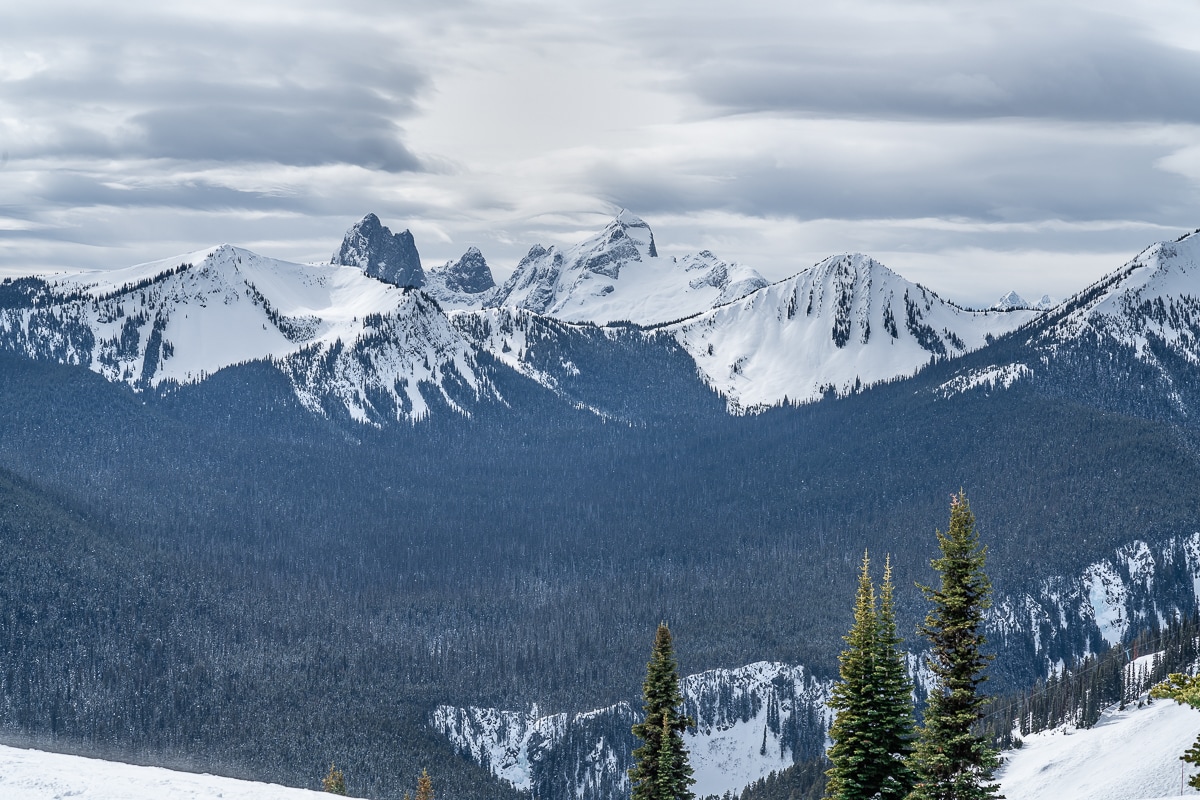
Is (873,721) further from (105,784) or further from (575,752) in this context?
(575,752)

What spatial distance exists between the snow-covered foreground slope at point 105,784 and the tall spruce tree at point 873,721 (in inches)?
815

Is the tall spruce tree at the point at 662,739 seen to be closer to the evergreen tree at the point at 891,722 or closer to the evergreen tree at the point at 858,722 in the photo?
the evergreen tree at the point at 858,722

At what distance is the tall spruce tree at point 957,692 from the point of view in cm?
4006

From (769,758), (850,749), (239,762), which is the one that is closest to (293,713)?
(239,762)

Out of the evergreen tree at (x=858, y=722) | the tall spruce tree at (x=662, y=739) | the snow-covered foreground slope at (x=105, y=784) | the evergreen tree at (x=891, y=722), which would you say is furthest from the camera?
the tall spruce tree at (x=662, y=739)

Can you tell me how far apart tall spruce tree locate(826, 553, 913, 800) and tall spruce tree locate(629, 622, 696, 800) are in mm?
10560

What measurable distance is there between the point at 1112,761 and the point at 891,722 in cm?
5424

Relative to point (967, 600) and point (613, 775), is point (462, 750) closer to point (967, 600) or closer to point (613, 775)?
point (613, 775)

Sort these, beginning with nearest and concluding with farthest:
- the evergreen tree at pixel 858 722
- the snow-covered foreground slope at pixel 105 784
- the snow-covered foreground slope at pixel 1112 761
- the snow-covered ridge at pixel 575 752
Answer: the snow-covered foreground slope at pixel 105 784, the evergreen tree at pixel 858 722, the snow-covered foreground slope at pixel 1112 761, the snow-covered ridge at pixel 575 752

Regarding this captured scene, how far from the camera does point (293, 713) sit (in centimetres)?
18912

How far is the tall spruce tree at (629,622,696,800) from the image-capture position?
180 feet

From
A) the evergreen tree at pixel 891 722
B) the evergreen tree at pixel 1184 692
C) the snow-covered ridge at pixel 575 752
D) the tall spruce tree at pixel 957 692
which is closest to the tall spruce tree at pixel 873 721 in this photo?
the evergreen tree at pixel 891 722

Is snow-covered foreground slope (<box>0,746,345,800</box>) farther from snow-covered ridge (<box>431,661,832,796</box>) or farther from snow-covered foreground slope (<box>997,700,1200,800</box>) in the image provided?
snow-covered ridge (<box>431,661,832,796</box>)

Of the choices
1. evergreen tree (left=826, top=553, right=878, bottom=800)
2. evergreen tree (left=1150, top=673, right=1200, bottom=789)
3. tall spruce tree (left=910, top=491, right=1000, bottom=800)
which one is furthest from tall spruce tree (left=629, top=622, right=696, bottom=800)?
evergreen tree (left=1150, top=673, right=1200, bottom=789)
